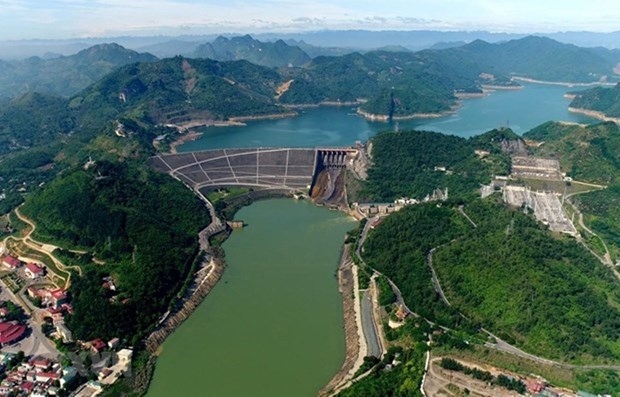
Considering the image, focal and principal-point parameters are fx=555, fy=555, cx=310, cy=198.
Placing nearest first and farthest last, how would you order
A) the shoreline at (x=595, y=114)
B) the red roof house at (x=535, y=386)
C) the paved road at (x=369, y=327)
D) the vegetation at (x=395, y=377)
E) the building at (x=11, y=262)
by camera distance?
1. the red roof house at (x=535, y=386)
2. the vegetation at (x=395, y=377)
3. the paved road at (x=369, y=327)
4. the building at (x=11, y=262)
5. the shoreline at (x=595, y=114)

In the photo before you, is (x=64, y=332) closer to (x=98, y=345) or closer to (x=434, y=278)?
(x=98, y=345)

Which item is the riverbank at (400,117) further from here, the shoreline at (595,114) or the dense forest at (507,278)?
the dense forest at (507,278)

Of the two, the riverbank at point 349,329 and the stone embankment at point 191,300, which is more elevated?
the riverbank at point 349,329

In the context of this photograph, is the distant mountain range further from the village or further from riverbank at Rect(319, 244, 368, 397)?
riverbank at Rect(319, 244, 368, 397)

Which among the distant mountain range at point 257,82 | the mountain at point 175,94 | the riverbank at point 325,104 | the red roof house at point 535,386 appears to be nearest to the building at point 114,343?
the red roof house at point 535,386

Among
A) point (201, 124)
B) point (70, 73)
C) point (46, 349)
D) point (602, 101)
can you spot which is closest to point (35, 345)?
point (46, 349)
